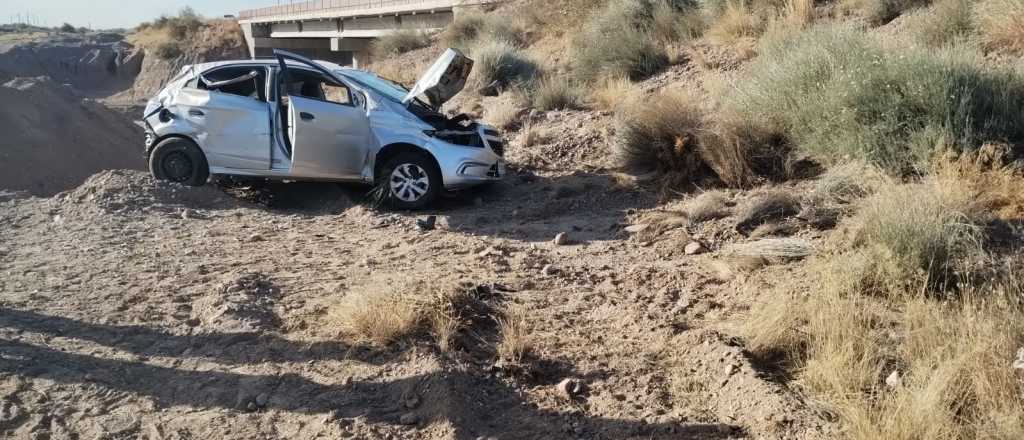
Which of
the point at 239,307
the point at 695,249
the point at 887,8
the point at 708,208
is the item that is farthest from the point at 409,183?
the point at 887,8

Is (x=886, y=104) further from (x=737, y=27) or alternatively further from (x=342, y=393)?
(x=737, y=27)

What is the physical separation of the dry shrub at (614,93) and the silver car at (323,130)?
3.70m

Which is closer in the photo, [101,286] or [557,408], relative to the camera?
[557,408]

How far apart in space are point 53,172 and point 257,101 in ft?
29.8

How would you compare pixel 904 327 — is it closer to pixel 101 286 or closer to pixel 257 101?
pixel 101 286

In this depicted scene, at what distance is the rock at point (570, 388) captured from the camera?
5.01 m

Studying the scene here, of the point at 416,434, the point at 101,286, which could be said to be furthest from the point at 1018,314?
the point at 101,286

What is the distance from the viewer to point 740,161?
944 centimetres

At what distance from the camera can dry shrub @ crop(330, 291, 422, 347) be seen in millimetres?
5594

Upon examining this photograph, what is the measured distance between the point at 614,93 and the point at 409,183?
520cm

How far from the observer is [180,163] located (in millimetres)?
10719

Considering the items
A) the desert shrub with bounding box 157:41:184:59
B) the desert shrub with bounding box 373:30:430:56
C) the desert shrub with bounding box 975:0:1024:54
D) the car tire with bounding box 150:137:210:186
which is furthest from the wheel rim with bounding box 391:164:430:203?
the desert shrub with bounding box 157:41:184:59

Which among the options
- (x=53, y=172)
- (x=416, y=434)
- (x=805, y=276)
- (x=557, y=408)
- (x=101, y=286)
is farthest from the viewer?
(x=53, y=172)

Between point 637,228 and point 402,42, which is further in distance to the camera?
point 402,42
